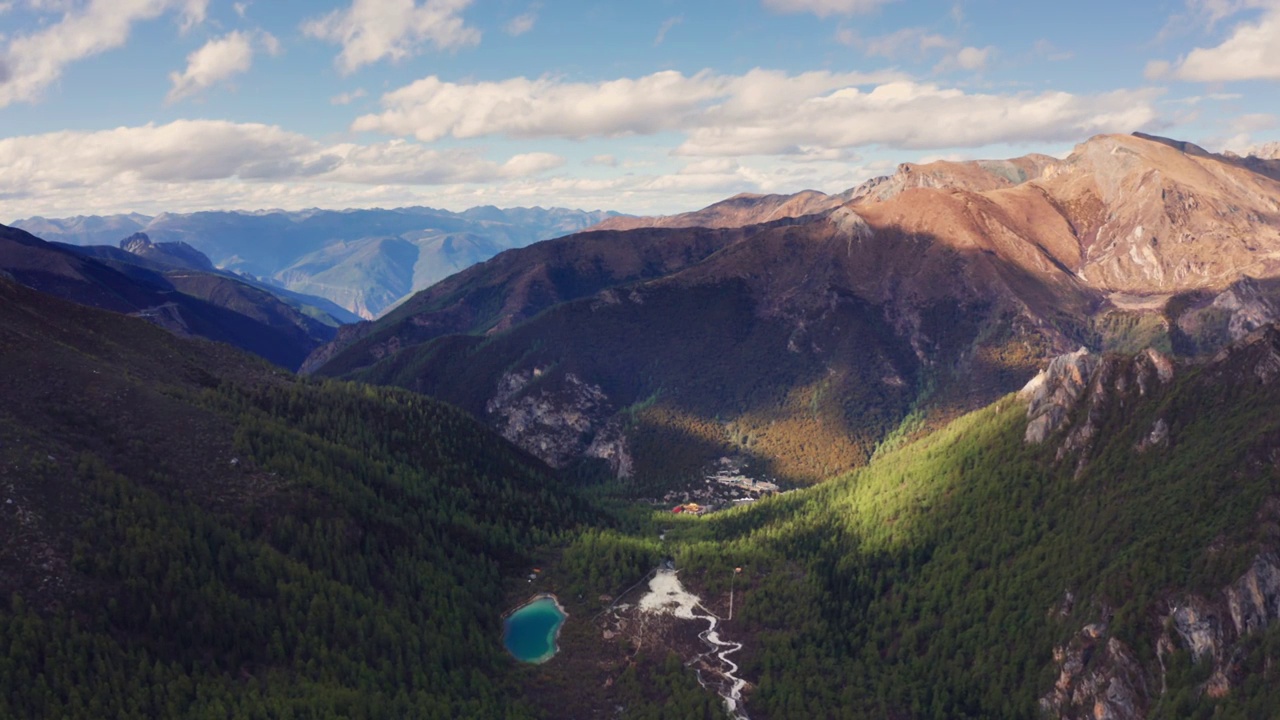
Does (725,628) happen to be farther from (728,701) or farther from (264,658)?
(264,658)

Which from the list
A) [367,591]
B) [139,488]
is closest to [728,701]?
[367,591]

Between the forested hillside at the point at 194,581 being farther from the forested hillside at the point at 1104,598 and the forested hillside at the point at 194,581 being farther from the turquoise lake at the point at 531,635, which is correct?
the forested hillside at the point at 1104,598

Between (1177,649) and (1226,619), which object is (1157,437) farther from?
(1177,649)

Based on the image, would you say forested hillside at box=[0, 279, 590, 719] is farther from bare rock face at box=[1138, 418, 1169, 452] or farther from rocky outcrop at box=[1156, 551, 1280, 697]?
bare rock face at box=[1138, 418, 1169, 452]

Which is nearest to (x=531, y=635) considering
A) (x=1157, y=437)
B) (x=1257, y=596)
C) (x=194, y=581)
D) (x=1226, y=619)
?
(x=194, y=581)

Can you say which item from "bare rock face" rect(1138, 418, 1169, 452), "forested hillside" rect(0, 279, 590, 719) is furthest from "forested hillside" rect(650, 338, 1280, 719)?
"forested hillside" rect(0, 279, 590, 719)

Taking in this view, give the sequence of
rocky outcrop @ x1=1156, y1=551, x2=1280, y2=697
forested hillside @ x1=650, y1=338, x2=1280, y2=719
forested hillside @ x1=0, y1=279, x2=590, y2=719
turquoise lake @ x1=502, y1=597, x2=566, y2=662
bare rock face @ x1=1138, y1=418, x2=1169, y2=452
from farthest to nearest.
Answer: turquoise lake @ x1=502, y1=597, x2=566, y2=662, bare rock face @ x1=1138, y1=418, x2=1169, y2=452, forested hillside @ x1=650, y1=338, x2=1280, y2=719, forested hillside @ x1=0, y1=279, x2=590, y2=719, rocky outcrop @ x1=1156, y1=551, x2=1280, y2=697
